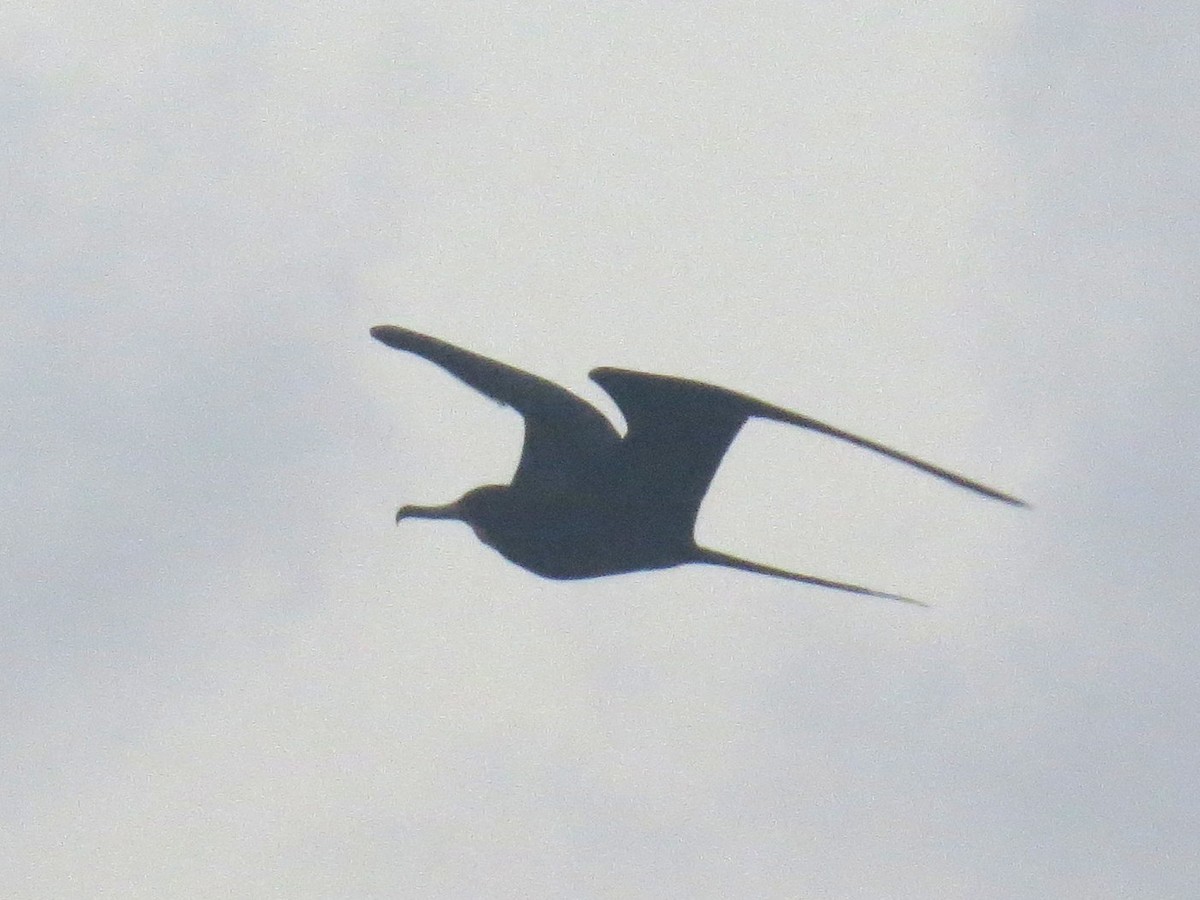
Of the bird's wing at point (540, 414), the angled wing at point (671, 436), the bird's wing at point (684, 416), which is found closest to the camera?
the bird's wing at point (684, 416)

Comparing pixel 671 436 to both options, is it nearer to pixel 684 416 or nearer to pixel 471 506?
pixel 684 416

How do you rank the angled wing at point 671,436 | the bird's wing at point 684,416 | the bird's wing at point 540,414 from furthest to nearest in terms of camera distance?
the bird's wing at point 540,414 → the angled wing at point 671,436 → the bird's wing at point 684,416

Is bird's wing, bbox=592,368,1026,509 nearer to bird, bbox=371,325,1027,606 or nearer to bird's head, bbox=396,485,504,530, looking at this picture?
bird, bbox=371,325,1027,606

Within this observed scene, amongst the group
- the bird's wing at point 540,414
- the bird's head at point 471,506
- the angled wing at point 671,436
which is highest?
the angled wing at point 671,436

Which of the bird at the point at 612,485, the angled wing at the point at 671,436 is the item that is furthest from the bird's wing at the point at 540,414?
the angled wing at the point at 671,436

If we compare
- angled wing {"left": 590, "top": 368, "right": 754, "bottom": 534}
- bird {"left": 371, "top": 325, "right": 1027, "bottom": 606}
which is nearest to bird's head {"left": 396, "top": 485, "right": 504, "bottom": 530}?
bird {"left": 371, "top": 325, "right": 1027, "bottom": 606}

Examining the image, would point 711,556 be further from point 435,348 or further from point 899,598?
point 435,348

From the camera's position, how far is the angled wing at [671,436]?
888cm

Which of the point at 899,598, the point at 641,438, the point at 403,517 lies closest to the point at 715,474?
the point at 641,438

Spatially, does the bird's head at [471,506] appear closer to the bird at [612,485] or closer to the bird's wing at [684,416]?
the bird at [612,485]

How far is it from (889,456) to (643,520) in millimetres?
2530

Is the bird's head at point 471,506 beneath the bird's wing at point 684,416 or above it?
beneath

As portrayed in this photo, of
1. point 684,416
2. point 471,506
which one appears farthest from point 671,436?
point 471,506

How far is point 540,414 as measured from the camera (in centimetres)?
1063
